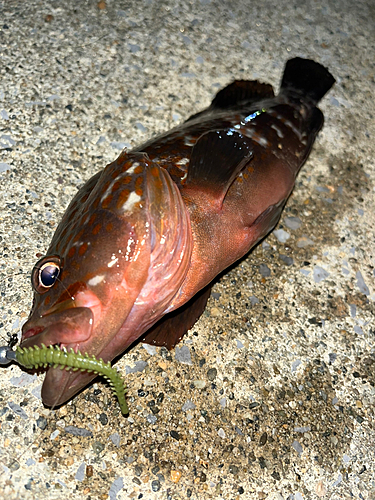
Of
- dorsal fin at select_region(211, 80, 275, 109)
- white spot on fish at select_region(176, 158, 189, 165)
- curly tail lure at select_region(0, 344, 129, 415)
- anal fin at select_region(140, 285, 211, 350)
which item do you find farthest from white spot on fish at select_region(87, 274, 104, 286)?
dorsal fin at select_region(211, 80, 275, 109)

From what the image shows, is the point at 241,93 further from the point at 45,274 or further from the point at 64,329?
the point at 64,329

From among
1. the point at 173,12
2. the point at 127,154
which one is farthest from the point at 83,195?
the point at 173,12

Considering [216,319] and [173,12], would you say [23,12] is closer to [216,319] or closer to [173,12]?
[173,12]

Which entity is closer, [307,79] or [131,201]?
[131,201]

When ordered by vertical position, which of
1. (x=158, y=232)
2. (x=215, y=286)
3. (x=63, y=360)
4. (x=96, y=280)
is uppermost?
(x=158, y=232)

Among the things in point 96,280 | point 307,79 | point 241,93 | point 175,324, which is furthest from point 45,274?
point 307,79

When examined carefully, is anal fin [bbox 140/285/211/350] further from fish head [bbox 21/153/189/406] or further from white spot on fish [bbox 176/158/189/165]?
white spot on fish [bbox 176/158/189/165]

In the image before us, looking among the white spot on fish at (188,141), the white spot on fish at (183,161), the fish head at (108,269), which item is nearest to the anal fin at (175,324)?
the fish head at (108,269)
